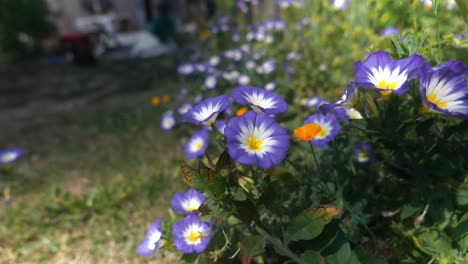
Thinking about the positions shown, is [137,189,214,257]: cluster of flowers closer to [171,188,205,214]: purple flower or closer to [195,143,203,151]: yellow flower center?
[171,188,205,214]: purple flower

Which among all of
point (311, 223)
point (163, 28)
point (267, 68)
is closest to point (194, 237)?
point (311, 223)

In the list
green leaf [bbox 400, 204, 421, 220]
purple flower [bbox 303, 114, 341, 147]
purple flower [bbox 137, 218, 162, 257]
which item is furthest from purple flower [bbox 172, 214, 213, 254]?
green leaf [bbox 400, 204, 421, 220]

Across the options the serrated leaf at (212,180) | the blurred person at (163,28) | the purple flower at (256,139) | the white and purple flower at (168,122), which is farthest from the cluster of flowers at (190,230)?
the blurred person at (163,28)

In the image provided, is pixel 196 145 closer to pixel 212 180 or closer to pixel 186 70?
pixel 212 180

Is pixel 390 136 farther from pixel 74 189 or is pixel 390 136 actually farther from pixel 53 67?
pixel 53 67

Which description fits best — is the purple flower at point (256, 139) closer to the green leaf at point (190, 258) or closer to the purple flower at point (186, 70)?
the green leaf at point (190, 258)
